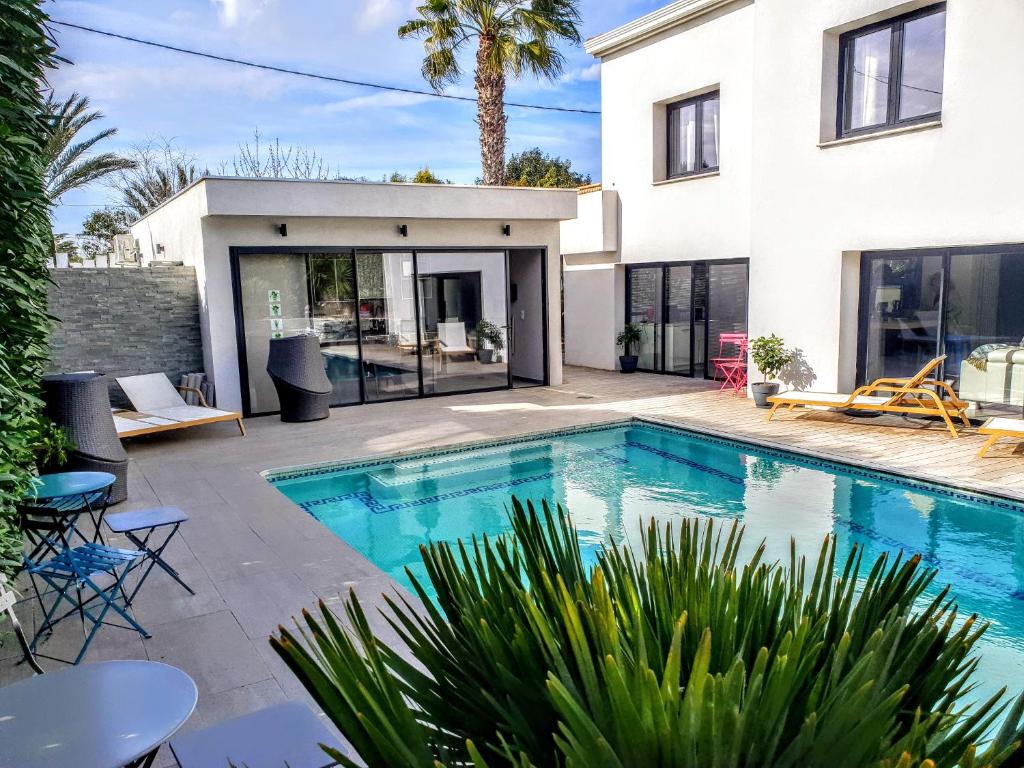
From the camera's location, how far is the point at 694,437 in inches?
401

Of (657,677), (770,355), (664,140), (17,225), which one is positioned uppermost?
(664,140)

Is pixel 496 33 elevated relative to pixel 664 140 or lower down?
elevated

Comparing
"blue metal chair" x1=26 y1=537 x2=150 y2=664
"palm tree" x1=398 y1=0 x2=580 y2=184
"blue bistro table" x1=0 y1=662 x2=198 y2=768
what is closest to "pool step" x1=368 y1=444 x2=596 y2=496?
"blue metal chair" x1=26 y1=537 x2=150 y2=664

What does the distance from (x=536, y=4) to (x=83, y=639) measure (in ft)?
50.1

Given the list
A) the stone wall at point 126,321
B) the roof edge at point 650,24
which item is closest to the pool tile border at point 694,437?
the stone wall at point 126,321

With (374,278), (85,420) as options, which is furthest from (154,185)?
(85,420)

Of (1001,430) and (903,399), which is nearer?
(1001,430)

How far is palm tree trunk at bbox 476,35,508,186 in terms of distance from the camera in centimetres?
1628

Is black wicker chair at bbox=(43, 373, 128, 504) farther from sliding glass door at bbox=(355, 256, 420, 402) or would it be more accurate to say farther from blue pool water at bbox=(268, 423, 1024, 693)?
sliding glass door at bbox=(355, 256, 420, 402)

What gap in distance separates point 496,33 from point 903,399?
447 inches

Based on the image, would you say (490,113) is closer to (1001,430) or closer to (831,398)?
(831,398)

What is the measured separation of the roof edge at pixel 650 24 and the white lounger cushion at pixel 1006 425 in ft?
27.7

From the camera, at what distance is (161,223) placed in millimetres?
14352

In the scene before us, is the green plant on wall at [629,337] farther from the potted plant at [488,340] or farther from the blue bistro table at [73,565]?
the blue bistro table at [73,565]
